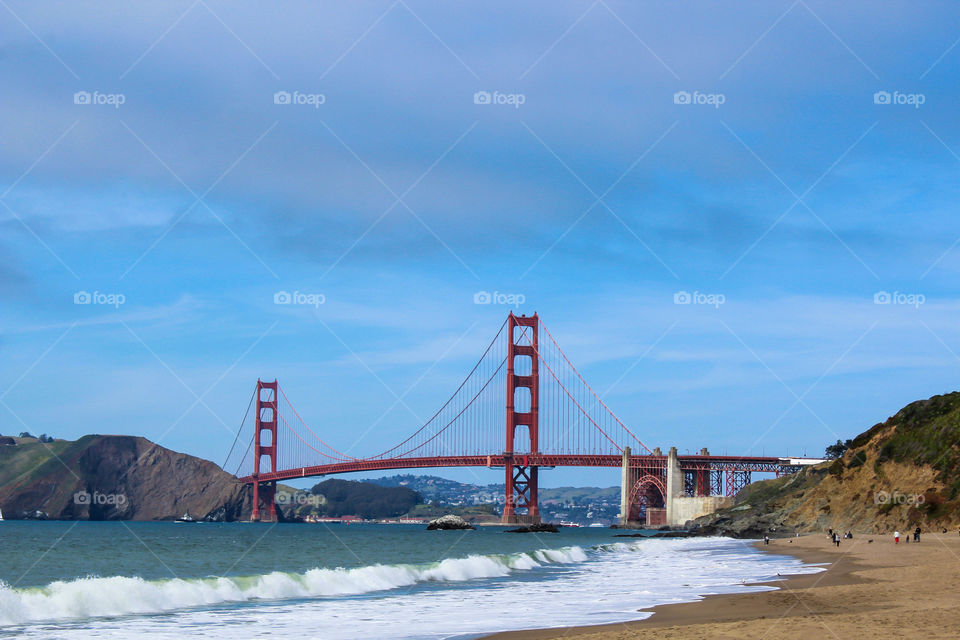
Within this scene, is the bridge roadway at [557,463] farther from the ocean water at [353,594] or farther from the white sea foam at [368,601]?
the white sea foam at [368,601]

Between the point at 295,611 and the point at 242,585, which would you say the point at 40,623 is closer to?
the point at 295,611

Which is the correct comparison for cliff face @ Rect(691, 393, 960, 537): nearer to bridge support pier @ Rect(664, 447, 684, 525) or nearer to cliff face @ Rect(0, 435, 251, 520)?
bridge support pier @ Rect(664, 447, 684, 525)

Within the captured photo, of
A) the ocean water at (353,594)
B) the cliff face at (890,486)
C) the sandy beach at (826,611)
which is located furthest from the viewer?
the cliff face at (890,486)

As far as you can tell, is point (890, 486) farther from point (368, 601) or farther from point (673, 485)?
point (673, 485)

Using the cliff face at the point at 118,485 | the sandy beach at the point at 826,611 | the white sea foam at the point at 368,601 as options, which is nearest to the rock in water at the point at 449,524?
the white sea foam at the point at 368,601

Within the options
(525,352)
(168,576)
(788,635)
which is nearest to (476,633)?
(788,635)

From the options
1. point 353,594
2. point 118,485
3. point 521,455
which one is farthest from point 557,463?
point 118,485

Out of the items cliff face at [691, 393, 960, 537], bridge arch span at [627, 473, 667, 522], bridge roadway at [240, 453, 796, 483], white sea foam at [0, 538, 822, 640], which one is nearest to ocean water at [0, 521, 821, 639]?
white sea foam at [0, 538, 822, 640]
